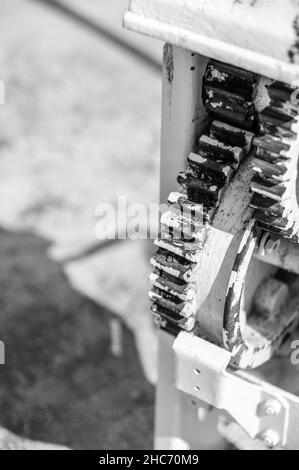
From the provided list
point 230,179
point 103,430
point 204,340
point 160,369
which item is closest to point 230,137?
point 230,179

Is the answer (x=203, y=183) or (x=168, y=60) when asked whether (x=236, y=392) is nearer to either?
(x=203, y=183)

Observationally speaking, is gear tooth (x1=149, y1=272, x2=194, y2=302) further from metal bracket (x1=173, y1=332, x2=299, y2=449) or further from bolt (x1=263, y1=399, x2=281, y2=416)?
bolt (x1=263, y1=399, x2=281, y2=416)

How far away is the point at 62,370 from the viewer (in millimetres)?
2660

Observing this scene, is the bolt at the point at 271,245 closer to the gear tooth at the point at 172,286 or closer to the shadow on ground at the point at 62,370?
the gear tooth at the point at 172,286

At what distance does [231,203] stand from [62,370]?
1248 millimetres

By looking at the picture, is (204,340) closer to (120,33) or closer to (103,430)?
(103,430)

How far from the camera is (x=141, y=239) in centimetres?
318

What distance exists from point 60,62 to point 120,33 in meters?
0.33

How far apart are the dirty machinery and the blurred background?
0.63m

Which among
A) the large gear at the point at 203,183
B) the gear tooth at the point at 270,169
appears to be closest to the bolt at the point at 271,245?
the large gear at the point at 203,183

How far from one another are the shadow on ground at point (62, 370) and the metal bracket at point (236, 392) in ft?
2.21

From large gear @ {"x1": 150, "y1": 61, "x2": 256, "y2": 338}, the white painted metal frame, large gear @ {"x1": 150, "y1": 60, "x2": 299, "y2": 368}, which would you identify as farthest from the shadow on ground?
the white painted metal frame

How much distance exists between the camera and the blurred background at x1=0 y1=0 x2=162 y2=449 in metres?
2.54

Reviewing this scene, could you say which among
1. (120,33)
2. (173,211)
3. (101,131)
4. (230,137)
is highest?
(230,137)
